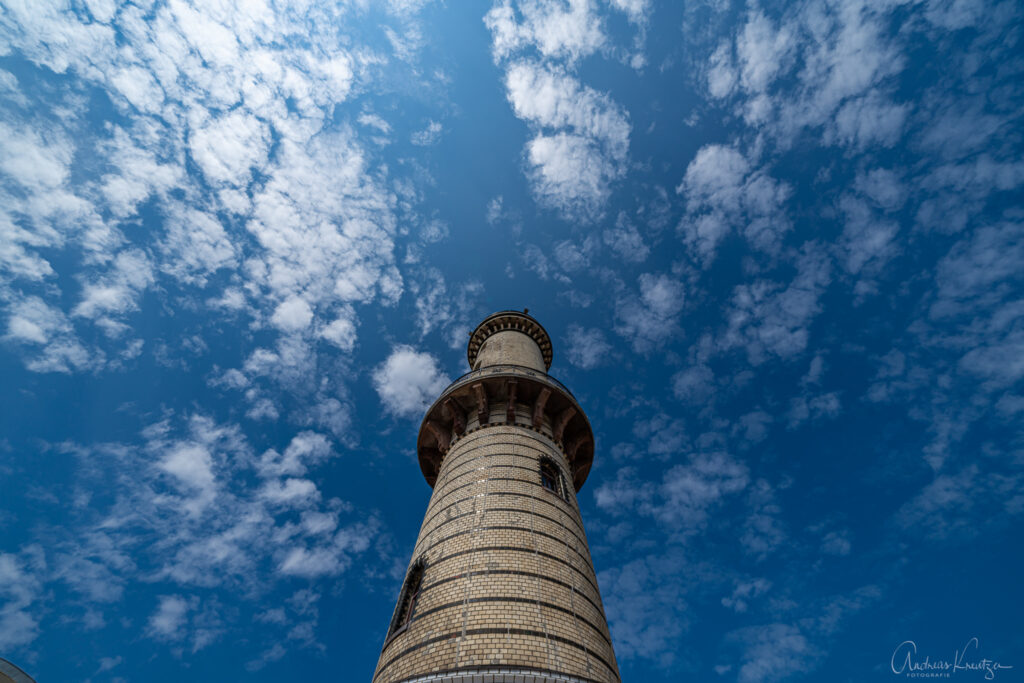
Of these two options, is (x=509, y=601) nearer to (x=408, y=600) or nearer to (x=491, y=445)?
(x=408, y=600)

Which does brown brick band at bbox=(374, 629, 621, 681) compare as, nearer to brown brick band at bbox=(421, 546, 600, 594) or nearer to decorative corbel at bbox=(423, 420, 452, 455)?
brown brick band at bbox=(421, 546, 600, 594)

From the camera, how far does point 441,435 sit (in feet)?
54.3

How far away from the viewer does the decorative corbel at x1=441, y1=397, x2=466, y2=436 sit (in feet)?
52.9

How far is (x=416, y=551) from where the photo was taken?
12320 mm

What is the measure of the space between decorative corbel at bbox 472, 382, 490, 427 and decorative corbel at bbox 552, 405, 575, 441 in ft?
7.96

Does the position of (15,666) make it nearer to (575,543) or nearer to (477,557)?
(477,557)

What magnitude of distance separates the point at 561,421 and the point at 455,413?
3639 mm

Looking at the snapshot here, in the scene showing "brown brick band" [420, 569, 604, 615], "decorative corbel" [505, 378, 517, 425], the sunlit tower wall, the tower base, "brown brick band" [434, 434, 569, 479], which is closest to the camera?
the tower base

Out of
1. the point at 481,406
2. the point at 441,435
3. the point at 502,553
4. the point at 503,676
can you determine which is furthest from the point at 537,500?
the point at 441,435

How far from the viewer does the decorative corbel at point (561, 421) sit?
16203 mm

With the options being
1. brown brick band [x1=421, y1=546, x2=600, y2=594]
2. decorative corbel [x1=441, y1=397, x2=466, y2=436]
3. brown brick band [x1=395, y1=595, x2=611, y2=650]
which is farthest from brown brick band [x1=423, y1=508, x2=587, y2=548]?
decorative corbel [x1=441, y1=397, x2=466, y2=436]

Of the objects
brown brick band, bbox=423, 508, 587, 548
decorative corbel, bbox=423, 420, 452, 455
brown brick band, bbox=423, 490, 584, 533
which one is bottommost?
brown brick band, bbox=423, 508, 587, 548

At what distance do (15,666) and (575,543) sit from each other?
13.6 m

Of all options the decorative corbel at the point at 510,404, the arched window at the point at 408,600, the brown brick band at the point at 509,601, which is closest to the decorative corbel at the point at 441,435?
the decorative corbel at the point at 510,404
